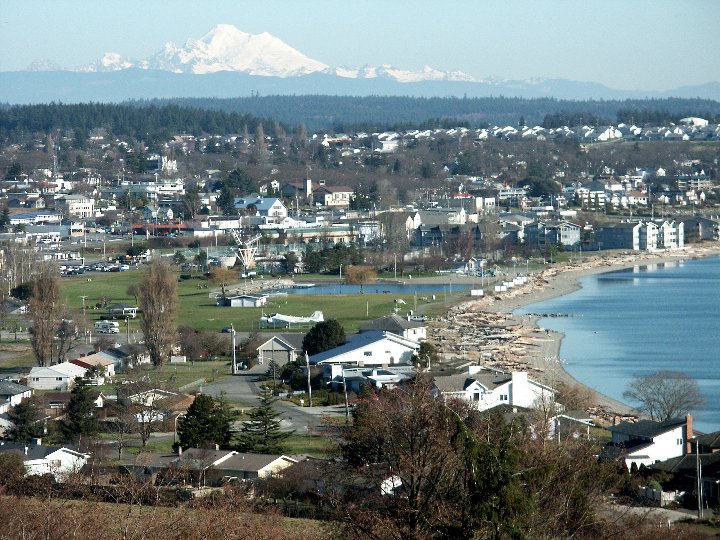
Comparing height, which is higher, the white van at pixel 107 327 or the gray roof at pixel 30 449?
the gray roof at pixel 30 449

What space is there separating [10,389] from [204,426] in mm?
2850

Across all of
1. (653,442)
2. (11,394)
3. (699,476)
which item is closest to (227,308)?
(11,394)

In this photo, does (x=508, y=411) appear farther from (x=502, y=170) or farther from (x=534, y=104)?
(x=534, y=104)

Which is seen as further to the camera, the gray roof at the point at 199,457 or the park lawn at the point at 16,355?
the park lawn at the point at 16,355

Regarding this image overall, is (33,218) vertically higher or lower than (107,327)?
lower

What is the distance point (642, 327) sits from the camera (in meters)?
17.0

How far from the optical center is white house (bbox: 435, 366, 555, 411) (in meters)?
9.98

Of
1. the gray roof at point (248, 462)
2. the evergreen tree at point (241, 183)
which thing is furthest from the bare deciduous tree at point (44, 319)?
the evergreen tree at point (241, 183)

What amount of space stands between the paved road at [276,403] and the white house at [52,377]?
46.3 inches

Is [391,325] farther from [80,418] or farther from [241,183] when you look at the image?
[241,183]

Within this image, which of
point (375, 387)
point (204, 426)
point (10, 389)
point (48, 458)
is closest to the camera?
point (48, 458)

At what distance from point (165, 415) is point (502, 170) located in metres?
33.4

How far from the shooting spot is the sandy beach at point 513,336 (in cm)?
1220

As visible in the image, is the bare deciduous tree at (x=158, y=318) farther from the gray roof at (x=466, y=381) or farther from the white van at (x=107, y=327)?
the gray roof at (x=466, y=381)
